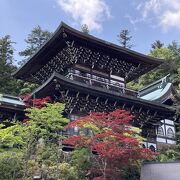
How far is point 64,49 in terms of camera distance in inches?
889

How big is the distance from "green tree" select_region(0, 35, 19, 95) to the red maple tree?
19756mm

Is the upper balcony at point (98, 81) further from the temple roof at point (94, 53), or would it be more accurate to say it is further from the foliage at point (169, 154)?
the foliage at point (169, 154)

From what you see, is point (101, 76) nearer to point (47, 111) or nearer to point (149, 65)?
point (149, 65)

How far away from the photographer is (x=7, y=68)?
36219mm

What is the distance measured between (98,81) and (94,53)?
1923mm

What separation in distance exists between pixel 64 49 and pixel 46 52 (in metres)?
1.66

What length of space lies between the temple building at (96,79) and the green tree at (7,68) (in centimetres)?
871

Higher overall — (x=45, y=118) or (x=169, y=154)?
(x=45, y=118)

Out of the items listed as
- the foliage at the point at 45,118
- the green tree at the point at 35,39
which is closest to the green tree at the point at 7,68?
the green tree at the point at 35,39

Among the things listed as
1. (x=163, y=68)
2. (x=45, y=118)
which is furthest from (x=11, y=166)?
(x=163, y=68)

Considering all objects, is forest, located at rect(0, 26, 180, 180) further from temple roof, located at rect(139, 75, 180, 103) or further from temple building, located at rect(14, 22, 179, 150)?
temple roof, located at rect(139, 75, 180, 103)

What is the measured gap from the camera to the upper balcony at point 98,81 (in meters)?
22.2

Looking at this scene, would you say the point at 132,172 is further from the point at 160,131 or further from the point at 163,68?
the point at 163,68

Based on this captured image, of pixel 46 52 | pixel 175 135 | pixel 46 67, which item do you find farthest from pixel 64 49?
pixel 175 135
